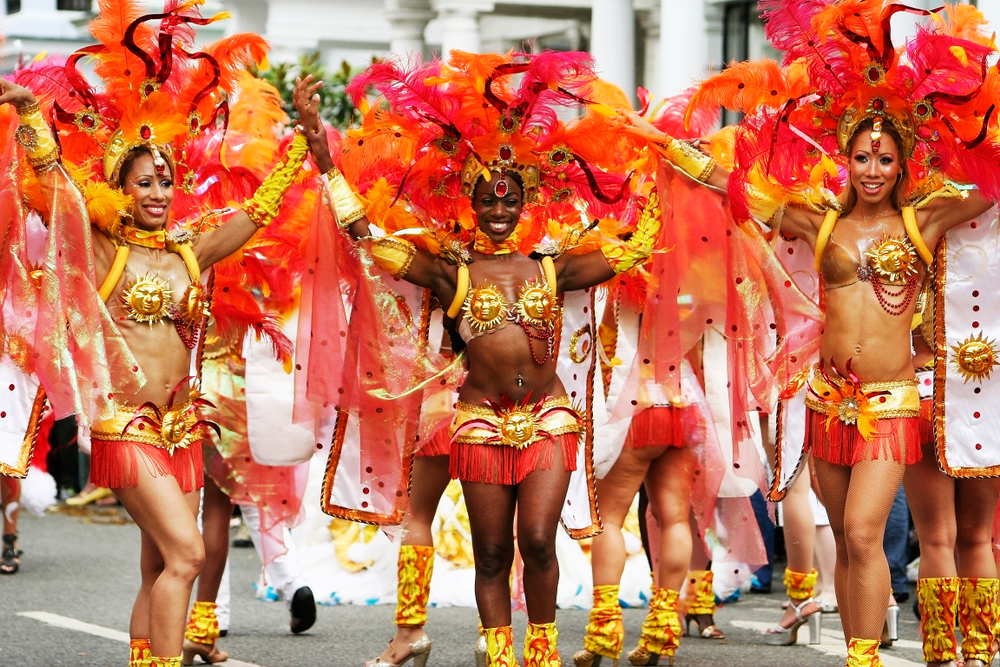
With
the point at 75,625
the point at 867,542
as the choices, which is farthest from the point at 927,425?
the point at 75,625

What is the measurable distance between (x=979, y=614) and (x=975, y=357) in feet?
3.44

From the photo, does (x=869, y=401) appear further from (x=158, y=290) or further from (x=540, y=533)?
(x=158, y=290)

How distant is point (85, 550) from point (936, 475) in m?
6.93

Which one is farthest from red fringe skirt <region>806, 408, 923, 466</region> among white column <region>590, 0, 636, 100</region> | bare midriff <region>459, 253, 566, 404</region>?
white column <region>590, 0, 636, 100</region>

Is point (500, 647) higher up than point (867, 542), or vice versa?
point (867, 542)

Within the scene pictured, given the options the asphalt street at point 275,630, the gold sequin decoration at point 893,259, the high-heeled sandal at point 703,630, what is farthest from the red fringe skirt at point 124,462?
the high-heeled sandal at point 703,630

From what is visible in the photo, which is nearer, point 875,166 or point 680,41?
point 875,166

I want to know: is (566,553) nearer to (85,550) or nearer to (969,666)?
(969,666)

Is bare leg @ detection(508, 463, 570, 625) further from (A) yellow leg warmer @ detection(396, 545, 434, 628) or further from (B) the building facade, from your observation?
(B) the building facade

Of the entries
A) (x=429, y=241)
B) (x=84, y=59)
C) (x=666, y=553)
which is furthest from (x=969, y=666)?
(x=84, y=59)

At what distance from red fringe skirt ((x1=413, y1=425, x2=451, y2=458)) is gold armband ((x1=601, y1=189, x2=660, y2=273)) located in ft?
3.51

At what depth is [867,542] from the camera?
542 centimetres

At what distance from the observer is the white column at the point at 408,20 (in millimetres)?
19484

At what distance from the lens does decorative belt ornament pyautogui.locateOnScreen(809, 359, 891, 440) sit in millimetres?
5512
